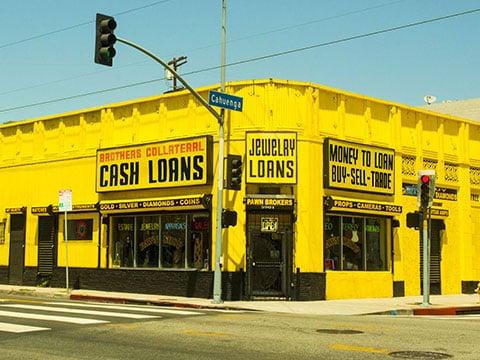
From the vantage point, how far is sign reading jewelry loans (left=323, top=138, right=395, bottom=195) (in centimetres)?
2470

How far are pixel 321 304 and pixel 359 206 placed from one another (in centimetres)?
442

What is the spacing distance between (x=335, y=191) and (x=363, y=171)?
5.14 feet

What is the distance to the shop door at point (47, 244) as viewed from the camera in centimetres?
2980

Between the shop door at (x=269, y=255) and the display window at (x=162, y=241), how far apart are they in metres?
1.85

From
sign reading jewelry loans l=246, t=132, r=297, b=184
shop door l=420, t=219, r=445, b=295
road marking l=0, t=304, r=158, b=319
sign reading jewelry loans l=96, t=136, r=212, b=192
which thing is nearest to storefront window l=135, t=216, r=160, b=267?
sign reading jewelry loans l=96, t=136, r=212, b=192

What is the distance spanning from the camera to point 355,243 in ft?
84.5

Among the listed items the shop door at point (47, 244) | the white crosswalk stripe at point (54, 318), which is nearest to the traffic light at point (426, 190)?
the white crosswalk stripe at point (54, 318)

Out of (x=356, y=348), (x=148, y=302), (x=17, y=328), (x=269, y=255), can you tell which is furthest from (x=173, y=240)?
(x=356, y=348)

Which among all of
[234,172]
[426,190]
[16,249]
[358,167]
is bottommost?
[16,249]

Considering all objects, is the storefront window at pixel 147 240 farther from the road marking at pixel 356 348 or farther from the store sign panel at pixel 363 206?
the road marking at pixel 356 348

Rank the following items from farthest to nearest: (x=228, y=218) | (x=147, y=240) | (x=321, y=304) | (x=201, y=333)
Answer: (x=147, y=240) < (x=321, y=304) < (x=228, y=218) < (x=201, y=333)

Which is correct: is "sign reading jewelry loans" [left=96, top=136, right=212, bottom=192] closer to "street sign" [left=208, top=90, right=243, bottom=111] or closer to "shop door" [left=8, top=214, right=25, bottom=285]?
"street sign" [left=208, top=90, right=243, bottom=111]

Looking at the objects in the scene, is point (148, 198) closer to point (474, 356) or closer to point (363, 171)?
point (363, 171)

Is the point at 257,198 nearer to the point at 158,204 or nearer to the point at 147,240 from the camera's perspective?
the point at 158,204
